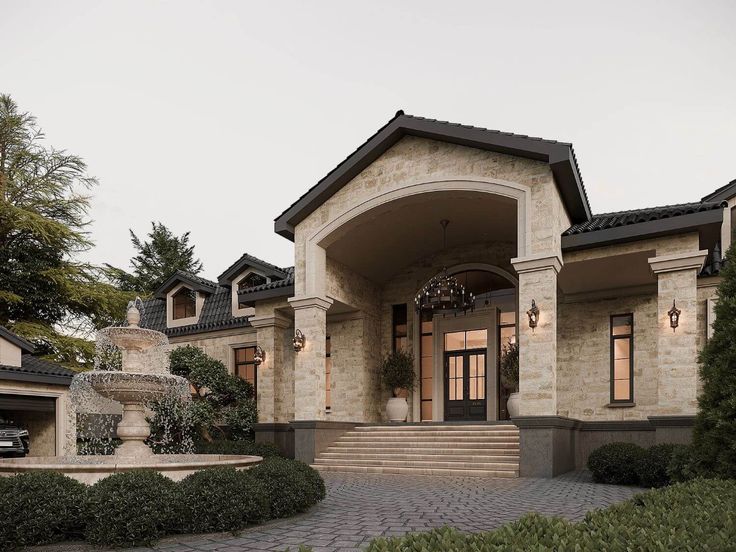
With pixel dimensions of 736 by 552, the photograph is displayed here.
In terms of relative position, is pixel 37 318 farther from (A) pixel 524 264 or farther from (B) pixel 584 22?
(B) pixel 584 22

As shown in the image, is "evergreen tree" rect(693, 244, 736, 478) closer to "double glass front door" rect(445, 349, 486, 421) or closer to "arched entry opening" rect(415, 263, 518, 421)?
"arched entry opening" rect(415, 263, 518, 421)

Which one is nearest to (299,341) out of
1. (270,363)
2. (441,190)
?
(270,363)

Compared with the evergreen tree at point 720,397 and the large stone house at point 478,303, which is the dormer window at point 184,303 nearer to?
the large stone house at point 478,303

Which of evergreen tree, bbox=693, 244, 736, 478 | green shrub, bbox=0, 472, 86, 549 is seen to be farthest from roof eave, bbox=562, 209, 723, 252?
green shrub, bbox=0, 472, 86, 549

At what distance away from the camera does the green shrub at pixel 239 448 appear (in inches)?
596

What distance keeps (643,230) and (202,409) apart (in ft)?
41.2

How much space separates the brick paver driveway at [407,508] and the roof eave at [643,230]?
16.7 ft

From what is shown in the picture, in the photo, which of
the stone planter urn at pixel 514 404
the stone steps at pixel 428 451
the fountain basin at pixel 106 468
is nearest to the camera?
the fountain basin at pixel 106 468

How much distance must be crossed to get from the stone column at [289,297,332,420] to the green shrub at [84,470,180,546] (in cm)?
911

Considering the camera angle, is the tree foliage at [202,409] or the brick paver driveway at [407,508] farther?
the tree foliage at [202,409]

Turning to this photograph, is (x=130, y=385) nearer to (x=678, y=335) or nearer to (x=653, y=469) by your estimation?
(x=653, y=469)

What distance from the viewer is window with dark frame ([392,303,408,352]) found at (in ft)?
62.9

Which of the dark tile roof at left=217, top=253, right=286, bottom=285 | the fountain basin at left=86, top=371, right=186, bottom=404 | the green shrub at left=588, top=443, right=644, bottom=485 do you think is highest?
Answer: the dark tile roof at left=217, top=253, right=286, bottom=285

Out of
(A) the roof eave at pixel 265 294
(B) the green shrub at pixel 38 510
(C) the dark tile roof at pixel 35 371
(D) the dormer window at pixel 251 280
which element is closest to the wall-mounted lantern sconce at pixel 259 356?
(A) the roof eave at pixel 265 294
